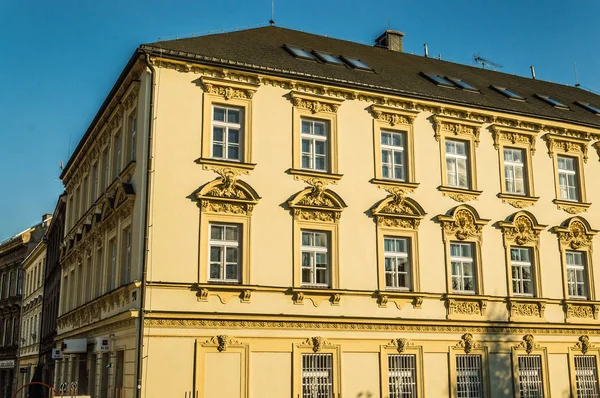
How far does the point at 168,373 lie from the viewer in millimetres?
19484

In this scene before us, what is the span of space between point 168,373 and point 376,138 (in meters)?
10.1

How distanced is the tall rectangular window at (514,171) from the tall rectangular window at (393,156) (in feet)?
14.1

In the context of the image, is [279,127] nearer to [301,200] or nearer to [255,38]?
[301,200]

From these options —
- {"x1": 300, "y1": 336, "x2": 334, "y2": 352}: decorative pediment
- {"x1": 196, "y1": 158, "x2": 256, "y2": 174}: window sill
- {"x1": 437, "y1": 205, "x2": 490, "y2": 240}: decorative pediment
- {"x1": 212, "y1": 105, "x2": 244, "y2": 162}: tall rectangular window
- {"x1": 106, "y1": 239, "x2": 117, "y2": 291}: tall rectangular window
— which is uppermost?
{"x1": 212, "y1": 105, "x2": 244, "y2": 162}: tall rectangular window

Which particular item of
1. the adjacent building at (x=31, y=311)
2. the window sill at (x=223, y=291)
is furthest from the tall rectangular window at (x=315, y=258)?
the adjacent building at (x=31, y=311)

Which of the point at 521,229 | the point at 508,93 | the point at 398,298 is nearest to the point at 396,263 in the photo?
the point at 398,298

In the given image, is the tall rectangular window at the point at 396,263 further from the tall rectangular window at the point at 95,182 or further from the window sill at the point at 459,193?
A: the tall rectangular window at the point at 95,182

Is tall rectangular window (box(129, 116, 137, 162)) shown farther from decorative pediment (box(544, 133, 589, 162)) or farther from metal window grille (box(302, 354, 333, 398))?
decorative pediment (box(544, 133, 589, 162))

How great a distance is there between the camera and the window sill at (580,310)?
85.0 feet

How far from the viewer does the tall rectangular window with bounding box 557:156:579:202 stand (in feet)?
90.0

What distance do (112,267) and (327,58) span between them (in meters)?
10.5

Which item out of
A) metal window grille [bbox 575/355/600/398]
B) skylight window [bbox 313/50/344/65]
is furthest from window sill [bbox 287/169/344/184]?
metal window grille [bbox 575/355/600/398]

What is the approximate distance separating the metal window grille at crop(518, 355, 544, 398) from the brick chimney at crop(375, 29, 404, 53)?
15939mm

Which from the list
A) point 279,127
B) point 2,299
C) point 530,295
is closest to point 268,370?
point 279,127
